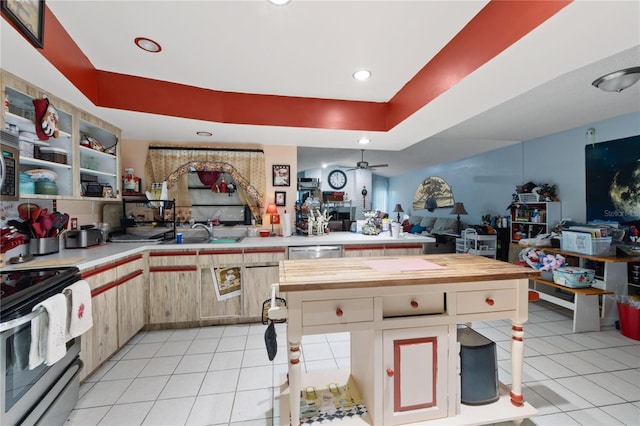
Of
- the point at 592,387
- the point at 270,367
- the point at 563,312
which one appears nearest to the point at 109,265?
the point at 270,367

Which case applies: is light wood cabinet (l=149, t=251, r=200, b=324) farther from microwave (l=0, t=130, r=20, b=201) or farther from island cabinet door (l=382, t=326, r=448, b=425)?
island cabinet door (l=382, t=326, r=448, b=425)

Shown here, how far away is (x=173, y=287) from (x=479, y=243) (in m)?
5.28

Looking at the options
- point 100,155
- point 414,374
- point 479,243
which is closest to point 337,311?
point 414,374

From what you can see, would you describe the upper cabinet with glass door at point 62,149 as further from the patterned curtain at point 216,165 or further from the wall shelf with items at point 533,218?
the wall shelf with items at point 533,218

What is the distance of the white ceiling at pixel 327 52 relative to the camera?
1390 mm

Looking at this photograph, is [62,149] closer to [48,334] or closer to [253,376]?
[48,334]

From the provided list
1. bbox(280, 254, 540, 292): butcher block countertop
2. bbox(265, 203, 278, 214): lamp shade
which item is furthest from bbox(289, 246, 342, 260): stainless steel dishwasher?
bbox(280, 254, 540, 292): butcher block countertop

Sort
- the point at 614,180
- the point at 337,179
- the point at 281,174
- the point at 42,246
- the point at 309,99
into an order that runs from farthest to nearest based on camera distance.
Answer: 1. the point at 337,179
2. the point at 281,174
3. the point at 614,180
4. the point at 309,99
5. the point at 42,246

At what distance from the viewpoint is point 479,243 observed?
5.21m

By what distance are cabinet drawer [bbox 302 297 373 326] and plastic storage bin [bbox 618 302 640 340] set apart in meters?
3.06

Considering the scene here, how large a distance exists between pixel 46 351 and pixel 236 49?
80.7 inches

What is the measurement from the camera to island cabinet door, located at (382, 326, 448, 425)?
138 cm

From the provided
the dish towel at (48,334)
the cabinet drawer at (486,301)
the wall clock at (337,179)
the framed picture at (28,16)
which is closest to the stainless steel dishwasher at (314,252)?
the cabinet drawer at (486,301)

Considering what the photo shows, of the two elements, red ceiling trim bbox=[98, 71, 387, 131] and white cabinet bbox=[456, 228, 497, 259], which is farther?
white cabinet bbox=[456, 228, 497, 259]
